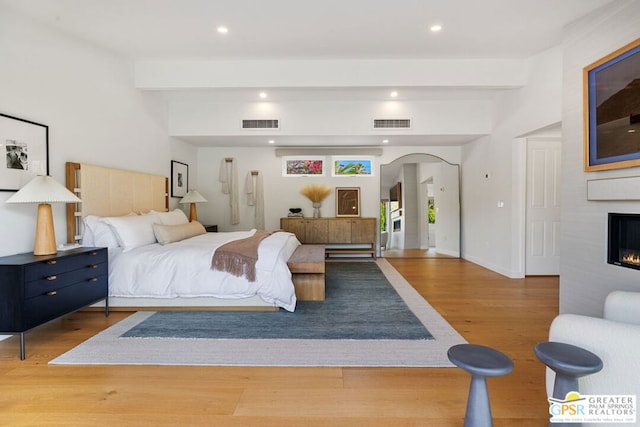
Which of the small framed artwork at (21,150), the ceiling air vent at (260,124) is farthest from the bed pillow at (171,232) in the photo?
A: the ceiling air vent at (260,124)

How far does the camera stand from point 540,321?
3111mm

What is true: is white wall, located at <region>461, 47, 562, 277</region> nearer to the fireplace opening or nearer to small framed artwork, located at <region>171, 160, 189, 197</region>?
the fireplace opening

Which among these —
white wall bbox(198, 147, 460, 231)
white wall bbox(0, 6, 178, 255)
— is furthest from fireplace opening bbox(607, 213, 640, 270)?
white wall bbox(0, 6, 178, 255)

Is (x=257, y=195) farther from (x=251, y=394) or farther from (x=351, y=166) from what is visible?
(x=251, y=394)

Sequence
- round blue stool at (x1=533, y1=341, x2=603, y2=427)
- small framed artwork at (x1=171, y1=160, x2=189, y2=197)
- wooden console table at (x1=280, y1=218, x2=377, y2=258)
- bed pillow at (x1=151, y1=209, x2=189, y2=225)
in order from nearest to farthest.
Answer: round blue stool at (x1=533, y1=341, x2=603, y2=427)
bed pillow at (x1=151, y1=209, x2=189, y2=225)
small framed artwork at (x1=171, y1=160, x2=189, y2=197)
wooden console table at (x1=280, y1=218, x2=377, y2=258)

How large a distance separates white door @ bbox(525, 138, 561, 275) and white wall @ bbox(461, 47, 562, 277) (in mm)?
275

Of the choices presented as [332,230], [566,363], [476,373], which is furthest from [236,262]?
[332,230]

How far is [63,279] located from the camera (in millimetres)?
2715

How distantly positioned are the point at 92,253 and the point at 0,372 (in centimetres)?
109

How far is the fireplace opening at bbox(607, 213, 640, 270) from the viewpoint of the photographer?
2.49m

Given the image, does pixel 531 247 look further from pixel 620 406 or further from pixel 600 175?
pixel 620 406

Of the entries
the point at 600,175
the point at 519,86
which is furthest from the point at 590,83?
the point at 519,86

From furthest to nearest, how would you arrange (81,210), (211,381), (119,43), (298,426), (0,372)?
(119,43), (81,210), (0,372), (211,381), (298,426)

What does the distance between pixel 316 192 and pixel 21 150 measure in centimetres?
468
